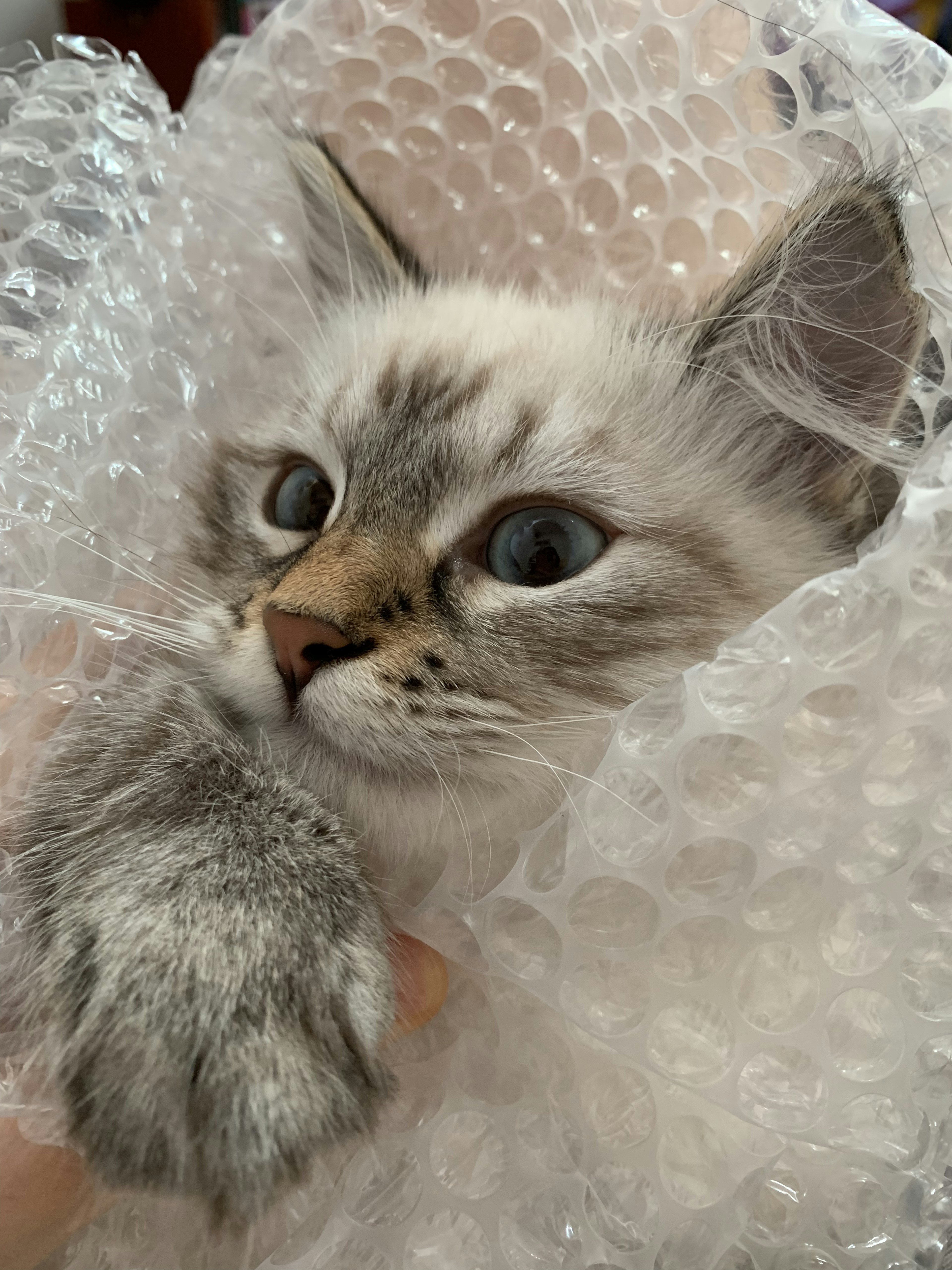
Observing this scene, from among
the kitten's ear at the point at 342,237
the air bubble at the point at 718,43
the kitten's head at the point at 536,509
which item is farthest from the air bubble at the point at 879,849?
the kitten's ear at the point at 342,237

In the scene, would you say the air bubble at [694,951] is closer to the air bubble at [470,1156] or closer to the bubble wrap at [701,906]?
the bubble wrap at [701,906]

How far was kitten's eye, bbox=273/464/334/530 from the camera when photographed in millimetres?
1134

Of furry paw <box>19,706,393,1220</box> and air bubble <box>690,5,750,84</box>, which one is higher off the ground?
air bubble <box>690,5,750,84</box>

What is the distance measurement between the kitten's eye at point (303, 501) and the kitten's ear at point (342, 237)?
34 centimetres

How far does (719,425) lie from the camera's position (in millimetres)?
1077

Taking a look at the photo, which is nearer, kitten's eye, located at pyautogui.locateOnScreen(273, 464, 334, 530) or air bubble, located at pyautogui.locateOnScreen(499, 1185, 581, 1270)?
air bubble, located at pyautogui.locateOnScreen(499, 1185, 581, 1270)

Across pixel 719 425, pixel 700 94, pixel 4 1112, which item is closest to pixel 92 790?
pixel 4 1112

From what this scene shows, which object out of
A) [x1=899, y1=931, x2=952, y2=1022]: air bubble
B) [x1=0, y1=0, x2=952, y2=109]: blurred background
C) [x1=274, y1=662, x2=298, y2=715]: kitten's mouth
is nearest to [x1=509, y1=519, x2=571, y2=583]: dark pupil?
[x1=274, y1=662, x2=298, y2=715]: kitten's mouth

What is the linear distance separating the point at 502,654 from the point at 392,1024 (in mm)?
322

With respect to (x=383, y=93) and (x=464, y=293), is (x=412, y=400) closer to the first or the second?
(x=464, y=293)

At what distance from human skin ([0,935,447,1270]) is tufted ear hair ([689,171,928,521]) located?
0.63 meters

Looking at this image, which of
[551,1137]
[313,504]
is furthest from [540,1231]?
[313,504]

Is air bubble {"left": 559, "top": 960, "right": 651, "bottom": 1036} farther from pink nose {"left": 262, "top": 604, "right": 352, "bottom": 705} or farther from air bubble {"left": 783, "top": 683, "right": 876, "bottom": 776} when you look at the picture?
pink nose {"left": 262, "top": 604, "right": 352, "bottom": 705}

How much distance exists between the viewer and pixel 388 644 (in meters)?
0.84
